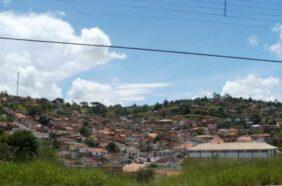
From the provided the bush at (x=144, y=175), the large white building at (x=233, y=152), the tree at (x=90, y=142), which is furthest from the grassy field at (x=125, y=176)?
the tree at (x=90, y=142)

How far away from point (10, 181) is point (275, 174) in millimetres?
5276

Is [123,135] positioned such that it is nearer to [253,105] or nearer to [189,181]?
[253,105]

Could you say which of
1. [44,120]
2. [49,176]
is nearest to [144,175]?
[49,176]

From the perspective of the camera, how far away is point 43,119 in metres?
93.0

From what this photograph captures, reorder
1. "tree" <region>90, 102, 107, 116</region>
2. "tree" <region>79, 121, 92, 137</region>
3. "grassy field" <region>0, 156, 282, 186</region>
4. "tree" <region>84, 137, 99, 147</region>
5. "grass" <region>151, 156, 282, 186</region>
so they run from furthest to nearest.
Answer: "tree" <region>90, 102, 107, 116</region> → "tree" <region>79, 121, 92, 137</region> → "tree" <region>84, 137, 99, 147</region> → "grass" <region>151, 156, 282, 186</region> → "grassy field" <region>0, 156, 282, 186</region>

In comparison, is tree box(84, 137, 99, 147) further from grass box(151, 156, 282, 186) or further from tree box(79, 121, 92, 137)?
grass box(151, 156, 282, 186)

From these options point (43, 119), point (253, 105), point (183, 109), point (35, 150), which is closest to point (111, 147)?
point (43, 119)

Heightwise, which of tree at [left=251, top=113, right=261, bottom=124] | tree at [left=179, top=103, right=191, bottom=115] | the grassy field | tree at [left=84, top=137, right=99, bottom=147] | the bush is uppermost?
tree at [left=179, top=103, right=191, bottom=115]

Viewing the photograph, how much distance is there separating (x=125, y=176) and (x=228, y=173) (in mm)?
2260

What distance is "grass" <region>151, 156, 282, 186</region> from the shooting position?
34.6 ft

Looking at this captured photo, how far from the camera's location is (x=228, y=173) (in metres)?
10.9

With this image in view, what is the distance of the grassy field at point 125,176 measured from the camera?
32.7 feet

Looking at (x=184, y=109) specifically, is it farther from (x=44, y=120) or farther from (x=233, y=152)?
(x=233, y=152)

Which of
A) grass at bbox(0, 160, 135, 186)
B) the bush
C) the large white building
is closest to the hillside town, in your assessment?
the large white building
